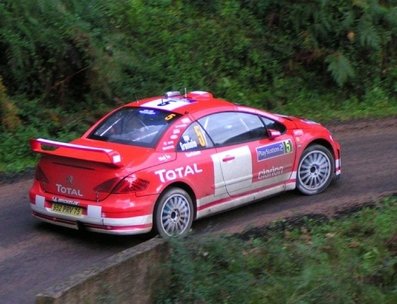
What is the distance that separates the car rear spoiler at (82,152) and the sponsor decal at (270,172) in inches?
78.0

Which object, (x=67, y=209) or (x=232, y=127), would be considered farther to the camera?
(x=232, y=127)

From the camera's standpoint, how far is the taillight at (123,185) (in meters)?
9.00

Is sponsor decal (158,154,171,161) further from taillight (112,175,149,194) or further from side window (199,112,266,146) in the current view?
side window (199,112,266,146)

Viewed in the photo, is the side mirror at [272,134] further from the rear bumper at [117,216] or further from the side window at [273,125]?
the rear bumper at [117,216]

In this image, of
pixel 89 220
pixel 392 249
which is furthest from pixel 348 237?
pixel 89 220

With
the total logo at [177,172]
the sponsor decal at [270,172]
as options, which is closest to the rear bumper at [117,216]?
the total logo at [177,172]

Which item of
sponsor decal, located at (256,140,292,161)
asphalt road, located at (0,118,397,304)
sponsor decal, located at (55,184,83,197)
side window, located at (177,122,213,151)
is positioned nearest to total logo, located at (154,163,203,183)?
side window, located at (177,122,213,151)

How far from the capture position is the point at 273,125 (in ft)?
35.0

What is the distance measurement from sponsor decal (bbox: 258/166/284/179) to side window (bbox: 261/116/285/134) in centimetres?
50

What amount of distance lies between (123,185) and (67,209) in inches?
29.6

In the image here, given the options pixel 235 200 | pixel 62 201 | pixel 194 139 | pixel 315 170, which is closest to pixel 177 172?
pixel 194 139

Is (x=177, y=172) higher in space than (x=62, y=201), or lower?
higher

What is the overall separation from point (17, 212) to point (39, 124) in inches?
137

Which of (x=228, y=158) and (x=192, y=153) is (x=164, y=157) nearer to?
(x=192, y=153)
